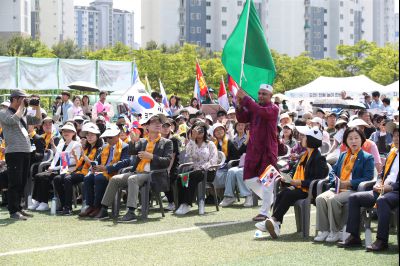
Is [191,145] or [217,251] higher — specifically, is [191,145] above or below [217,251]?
above

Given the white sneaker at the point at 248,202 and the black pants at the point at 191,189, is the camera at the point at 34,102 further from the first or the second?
the white sneaker at the point at 248,202

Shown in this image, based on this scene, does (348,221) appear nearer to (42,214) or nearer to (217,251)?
(217,251)

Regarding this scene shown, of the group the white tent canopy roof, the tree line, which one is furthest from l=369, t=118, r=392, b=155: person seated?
the tree line

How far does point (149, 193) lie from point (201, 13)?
11310 cm

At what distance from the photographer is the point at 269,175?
988cm

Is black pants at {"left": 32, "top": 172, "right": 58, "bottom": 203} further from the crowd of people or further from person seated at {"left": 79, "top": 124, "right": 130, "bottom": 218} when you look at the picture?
person seated at {"left": 79, "top": 124, "right": 130, "bottom": 218}

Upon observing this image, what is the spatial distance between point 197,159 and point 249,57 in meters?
1.98

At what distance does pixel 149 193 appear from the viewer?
11.7 meters

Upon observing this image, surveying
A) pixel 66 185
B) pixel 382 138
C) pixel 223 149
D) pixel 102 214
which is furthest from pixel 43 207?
pixel 382 138

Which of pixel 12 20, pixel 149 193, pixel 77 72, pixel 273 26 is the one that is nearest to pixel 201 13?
pixel 273 26

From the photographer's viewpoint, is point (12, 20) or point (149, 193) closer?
point (149, 193)

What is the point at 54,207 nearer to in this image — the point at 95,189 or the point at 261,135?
the point at 95,189

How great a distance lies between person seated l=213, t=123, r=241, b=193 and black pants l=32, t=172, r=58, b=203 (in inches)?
109

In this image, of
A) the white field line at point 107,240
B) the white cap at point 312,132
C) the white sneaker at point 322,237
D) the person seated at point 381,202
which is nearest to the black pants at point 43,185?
the white field line at point 107,240
